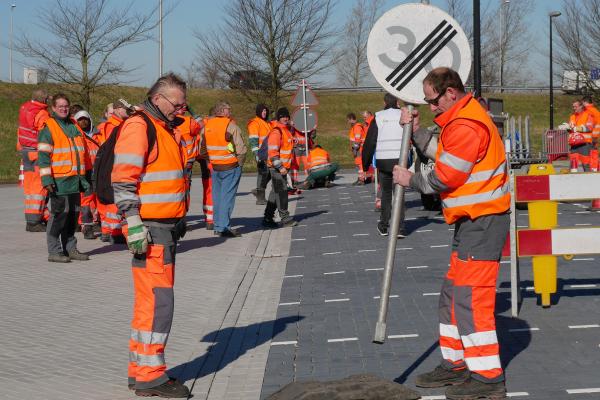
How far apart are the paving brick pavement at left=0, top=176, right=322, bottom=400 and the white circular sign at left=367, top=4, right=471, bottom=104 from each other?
6.87ft

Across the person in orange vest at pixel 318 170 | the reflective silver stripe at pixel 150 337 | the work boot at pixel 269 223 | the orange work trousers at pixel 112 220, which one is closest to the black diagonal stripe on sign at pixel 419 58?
the reflective silver stripe at pixel 150 337

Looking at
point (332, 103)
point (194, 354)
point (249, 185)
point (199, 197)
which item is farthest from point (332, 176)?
point (332, 103)

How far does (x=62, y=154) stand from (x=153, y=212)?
6.45m

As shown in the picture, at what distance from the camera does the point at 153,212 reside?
6.70m

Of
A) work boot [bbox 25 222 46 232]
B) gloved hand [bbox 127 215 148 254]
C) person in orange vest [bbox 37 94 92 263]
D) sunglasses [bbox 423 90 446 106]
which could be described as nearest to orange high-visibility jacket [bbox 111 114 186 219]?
gloved hand [bbox 127 215 148 254]

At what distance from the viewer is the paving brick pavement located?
23.3 feet

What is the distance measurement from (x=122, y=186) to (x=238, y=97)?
4019 cm

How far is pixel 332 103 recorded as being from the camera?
2500 inches

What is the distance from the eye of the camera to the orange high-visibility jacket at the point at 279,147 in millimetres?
16453

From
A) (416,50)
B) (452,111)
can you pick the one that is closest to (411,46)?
(416,50)

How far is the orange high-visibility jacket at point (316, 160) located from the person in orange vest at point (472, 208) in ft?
65.8

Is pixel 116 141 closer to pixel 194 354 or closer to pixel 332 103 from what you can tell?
pixel 194 354

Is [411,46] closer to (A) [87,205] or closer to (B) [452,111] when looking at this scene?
(B) [452,111]

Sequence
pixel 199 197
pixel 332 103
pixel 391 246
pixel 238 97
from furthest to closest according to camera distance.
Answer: pixel 332 103 < pixel 238 97 < pixel 199 197 < pixel 391 246
